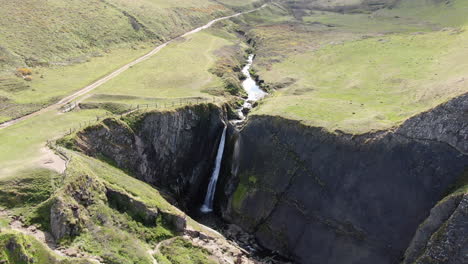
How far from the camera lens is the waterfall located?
5769 centimetres

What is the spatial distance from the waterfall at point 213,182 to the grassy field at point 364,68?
8203 millimetres

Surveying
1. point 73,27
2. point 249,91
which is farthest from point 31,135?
point 73,27

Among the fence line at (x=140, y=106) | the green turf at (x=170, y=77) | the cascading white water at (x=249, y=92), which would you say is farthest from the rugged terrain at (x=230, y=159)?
the cascading white water at (x=249, y=92)

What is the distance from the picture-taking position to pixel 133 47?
342 feet

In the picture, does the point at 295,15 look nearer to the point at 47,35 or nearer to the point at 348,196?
the point at 47,35

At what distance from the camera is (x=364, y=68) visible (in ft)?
278

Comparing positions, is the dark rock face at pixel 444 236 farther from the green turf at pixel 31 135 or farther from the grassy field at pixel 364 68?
the green turf at pixel 31 135

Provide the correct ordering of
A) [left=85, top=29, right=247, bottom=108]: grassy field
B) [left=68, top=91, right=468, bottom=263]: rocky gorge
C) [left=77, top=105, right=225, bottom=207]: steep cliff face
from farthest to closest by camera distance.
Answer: [left=85, top=29, right=247, bottom=108]: grassy field → [left=77, top=105, right=225, bottom=207]: steep cliff face → [left=68, top=91, right=468, bottom=263]: rocky gorge

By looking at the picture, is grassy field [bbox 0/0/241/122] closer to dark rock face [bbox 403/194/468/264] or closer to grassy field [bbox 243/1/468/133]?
grassy field [bbox 243/1/468/133]

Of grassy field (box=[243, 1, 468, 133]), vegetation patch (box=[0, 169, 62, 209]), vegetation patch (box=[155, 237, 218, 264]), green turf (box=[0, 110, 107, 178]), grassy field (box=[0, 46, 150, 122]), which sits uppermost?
grassy field (box=[243, 1, 468, 133])

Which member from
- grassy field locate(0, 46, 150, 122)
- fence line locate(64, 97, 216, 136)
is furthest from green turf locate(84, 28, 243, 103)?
grassy field locate(0, 46, 150, 122)

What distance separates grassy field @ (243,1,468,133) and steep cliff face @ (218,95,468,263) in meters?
3.55

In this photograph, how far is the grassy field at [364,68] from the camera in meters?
56.2

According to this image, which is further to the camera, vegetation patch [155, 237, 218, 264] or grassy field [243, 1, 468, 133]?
grassy field [243, 1, 468, 133]
